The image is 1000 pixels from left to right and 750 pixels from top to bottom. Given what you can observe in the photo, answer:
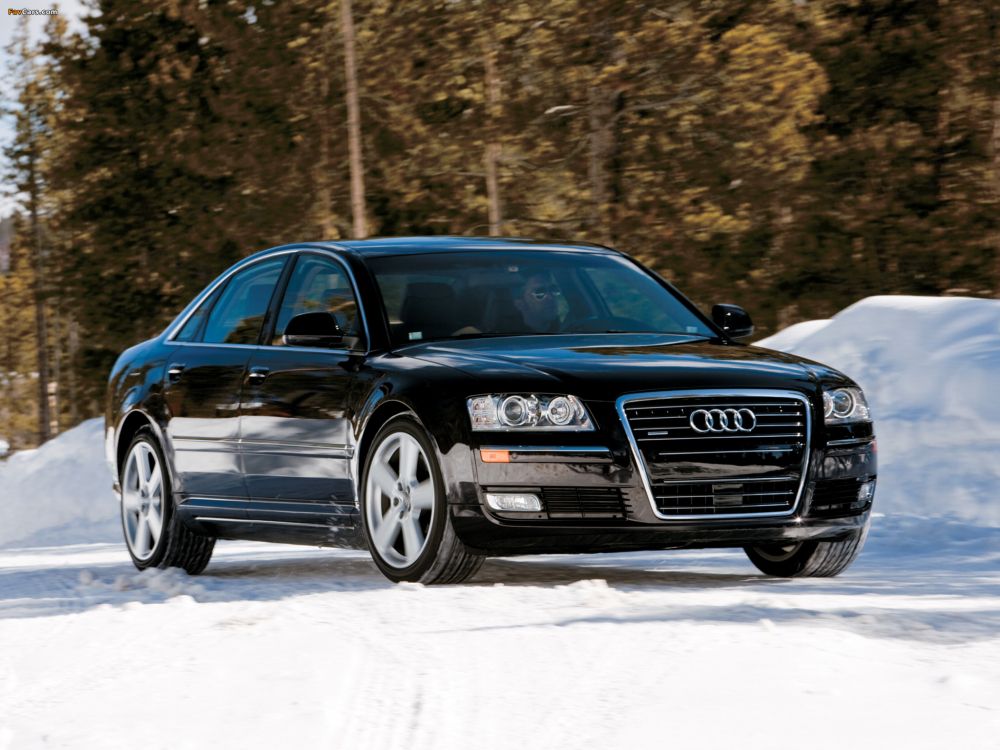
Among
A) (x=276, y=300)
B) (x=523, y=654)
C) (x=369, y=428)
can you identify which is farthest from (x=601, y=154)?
(x=523, y=654)

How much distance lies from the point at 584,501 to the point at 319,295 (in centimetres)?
233

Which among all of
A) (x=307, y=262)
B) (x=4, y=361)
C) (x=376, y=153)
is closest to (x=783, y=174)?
(x=376, y=153)

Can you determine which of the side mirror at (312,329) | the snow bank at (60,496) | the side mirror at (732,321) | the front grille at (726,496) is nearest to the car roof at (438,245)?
the side mirror at (312,329)

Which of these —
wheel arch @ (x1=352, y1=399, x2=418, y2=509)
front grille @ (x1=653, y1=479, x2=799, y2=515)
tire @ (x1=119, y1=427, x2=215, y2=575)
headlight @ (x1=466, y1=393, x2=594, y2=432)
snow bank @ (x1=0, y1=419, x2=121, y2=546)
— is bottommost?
snow bank @ (x1=0, y1=419, x2=121, y2=546)

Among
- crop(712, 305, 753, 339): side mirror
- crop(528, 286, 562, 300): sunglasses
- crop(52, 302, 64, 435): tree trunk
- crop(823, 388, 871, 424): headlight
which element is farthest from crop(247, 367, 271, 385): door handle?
crop(52, 302, 64, 435): tree trunk

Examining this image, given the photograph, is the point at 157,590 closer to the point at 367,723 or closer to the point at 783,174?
A: the point at 367,723

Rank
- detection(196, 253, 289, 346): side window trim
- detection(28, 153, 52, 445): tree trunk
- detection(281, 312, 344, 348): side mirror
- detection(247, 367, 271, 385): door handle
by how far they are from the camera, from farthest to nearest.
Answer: detection(28, 153, 52, 445): tree trunk, detection(196, 253, 289, 346): side window trim, detection(247, 367, 271, 385): door handle, detection(281, 312, 344, 348): side mirror

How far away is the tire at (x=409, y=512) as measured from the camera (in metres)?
7.69

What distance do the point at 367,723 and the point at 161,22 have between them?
42377 mm

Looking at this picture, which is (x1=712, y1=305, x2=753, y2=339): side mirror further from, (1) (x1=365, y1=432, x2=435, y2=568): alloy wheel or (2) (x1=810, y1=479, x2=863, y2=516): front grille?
(1) (x1=365, y1=432, x2=435, y2=568): alloy wheel

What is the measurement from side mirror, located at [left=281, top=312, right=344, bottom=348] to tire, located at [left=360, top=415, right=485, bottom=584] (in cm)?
61

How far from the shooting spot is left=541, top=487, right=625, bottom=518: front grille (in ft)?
24.7

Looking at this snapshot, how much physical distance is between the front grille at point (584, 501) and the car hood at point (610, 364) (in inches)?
15.5

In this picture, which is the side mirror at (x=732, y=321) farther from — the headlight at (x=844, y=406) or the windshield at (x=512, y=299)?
the headlight at (x=844, y=406)
